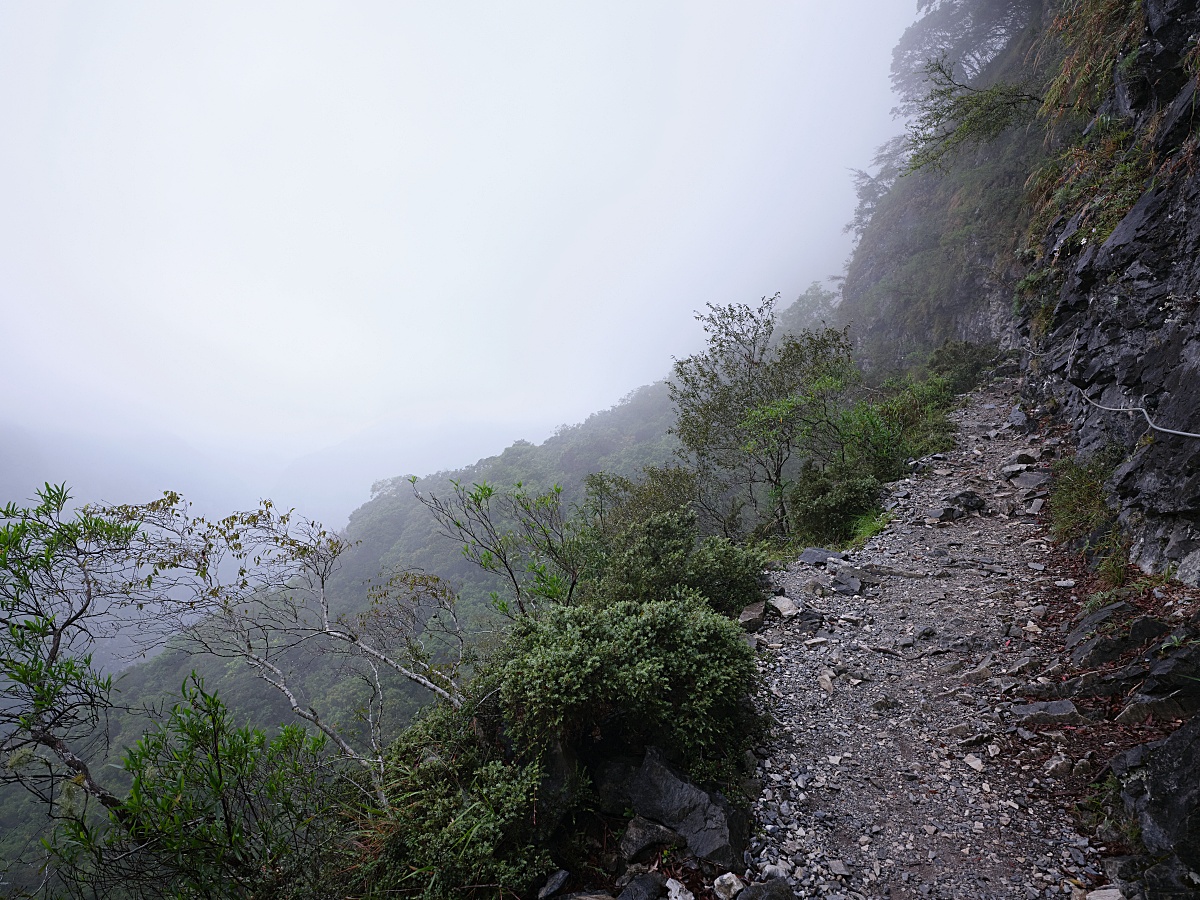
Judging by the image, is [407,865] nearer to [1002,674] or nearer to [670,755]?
[670,755]

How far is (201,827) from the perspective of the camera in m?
3.40

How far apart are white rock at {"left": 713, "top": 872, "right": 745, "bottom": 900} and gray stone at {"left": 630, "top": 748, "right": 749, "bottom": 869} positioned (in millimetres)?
108

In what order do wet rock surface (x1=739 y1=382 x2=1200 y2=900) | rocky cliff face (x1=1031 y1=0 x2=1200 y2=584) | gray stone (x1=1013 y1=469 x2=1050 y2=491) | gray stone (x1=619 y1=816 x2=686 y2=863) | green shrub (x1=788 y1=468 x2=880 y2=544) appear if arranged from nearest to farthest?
wet rock surface (x1=739 y1=382 x2=1200 y2=900), gray stone (x1=619 y1=816 x2=686 y2=863), rocky cliff face (x1=1031 y1=0 x2=1200 y2=584), gray stone (x1=1013 y1=469 x2=1050 y2=491), green shrub (x1=788 y1=468 x2=880 y2=544)

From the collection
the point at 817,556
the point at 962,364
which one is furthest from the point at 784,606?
the point at 962,364

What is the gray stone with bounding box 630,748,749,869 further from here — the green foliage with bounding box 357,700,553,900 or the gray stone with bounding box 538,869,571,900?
the green foliage with bounding box 357,700,553,900

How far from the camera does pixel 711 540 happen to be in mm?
8797

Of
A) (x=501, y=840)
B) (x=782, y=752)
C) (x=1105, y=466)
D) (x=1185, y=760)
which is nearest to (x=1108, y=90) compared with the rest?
(x=1105, y=466)

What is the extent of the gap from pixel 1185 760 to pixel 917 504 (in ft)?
23.9

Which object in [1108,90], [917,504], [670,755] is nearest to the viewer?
[670,755]

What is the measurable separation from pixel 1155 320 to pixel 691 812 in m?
8.38

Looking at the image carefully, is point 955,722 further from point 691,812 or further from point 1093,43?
point 1093,43

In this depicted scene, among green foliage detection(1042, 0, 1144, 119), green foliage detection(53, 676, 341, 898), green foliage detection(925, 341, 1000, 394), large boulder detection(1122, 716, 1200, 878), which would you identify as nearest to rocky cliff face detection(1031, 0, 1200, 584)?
green foliage detection(1042, 0, 1144, 119)

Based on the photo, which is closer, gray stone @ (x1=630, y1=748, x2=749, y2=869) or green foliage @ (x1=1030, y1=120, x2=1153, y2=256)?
gray stone @ (x1=630, y1=748, x2=749, y2=869)

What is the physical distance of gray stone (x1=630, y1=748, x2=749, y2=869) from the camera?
11.9 feet
